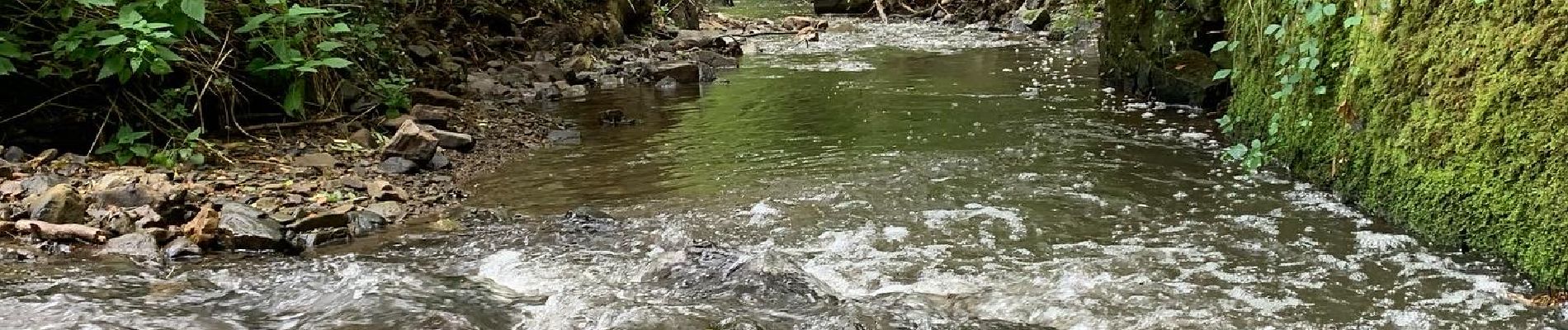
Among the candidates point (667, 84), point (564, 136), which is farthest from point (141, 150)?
point (667, 84)

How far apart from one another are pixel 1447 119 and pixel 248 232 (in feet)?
16.7

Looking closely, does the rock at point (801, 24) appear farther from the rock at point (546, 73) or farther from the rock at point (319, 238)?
the rock at point (319, 238)

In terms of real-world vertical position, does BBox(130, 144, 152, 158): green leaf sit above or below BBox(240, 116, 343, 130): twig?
above

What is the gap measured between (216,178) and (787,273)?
3458 mm

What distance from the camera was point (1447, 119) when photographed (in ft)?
13.7

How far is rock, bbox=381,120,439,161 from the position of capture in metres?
6.45

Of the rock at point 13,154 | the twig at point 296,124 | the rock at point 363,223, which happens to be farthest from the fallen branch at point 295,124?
the rock at point 363,223

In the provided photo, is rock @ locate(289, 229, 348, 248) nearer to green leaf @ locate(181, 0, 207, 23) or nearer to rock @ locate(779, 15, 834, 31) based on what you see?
green leaf @ locate(181, 0, 207, 23)

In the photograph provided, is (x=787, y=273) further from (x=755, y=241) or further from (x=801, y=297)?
(x=755, y=241)

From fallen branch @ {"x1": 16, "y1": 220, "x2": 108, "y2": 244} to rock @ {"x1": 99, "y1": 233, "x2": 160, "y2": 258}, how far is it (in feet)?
0.21

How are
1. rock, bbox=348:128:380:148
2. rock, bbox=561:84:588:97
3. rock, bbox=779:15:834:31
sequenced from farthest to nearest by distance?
rock, bbox=779:15:834:31
rock, bbox=561:84:588:97
rock, bbox=348:128:380:148

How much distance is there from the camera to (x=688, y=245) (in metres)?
4.52

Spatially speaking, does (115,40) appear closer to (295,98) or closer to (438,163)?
(295,98)

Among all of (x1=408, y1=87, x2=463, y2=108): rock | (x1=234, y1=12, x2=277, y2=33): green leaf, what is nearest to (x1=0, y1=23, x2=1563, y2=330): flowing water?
(x1=234, y1=12, x2=277, y2=33): green leaf
